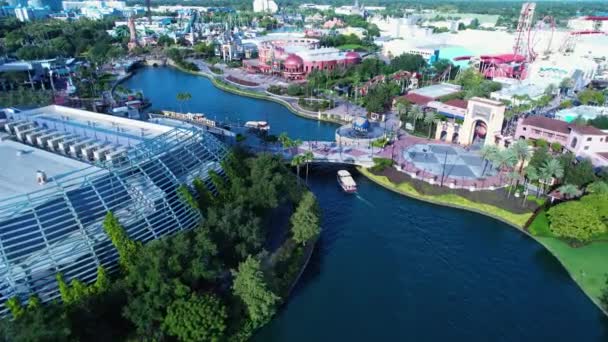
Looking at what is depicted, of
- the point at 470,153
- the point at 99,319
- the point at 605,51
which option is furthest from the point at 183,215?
the point at 605,51

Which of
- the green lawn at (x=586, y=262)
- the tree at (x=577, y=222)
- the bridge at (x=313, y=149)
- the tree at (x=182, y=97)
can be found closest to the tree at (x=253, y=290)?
the green lawn at (x=586, y=262)

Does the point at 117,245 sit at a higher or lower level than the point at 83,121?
lower

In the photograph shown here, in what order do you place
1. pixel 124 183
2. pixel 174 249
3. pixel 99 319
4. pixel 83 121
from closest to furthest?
pixel 99 319 → pixel 174 249 → pixel 124 183 → pixel 83 121

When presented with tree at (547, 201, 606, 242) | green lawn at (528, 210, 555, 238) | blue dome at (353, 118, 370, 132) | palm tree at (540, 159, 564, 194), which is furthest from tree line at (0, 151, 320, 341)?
blue dome at (353, 118, 370, 132)

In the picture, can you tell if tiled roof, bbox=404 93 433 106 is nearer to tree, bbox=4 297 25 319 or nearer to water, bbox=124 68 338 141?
water, bbox=124 68 338 141

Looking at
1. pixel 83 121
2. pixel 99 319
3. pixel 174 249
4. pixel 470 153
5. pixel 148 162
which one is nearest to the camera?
pixel 99 319

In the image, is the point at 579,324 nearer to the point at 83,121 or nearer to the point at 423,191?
the point at 423,191

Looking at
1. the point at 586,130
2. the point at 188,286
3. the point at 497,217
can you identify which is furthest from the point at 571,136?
the point at 188,286
